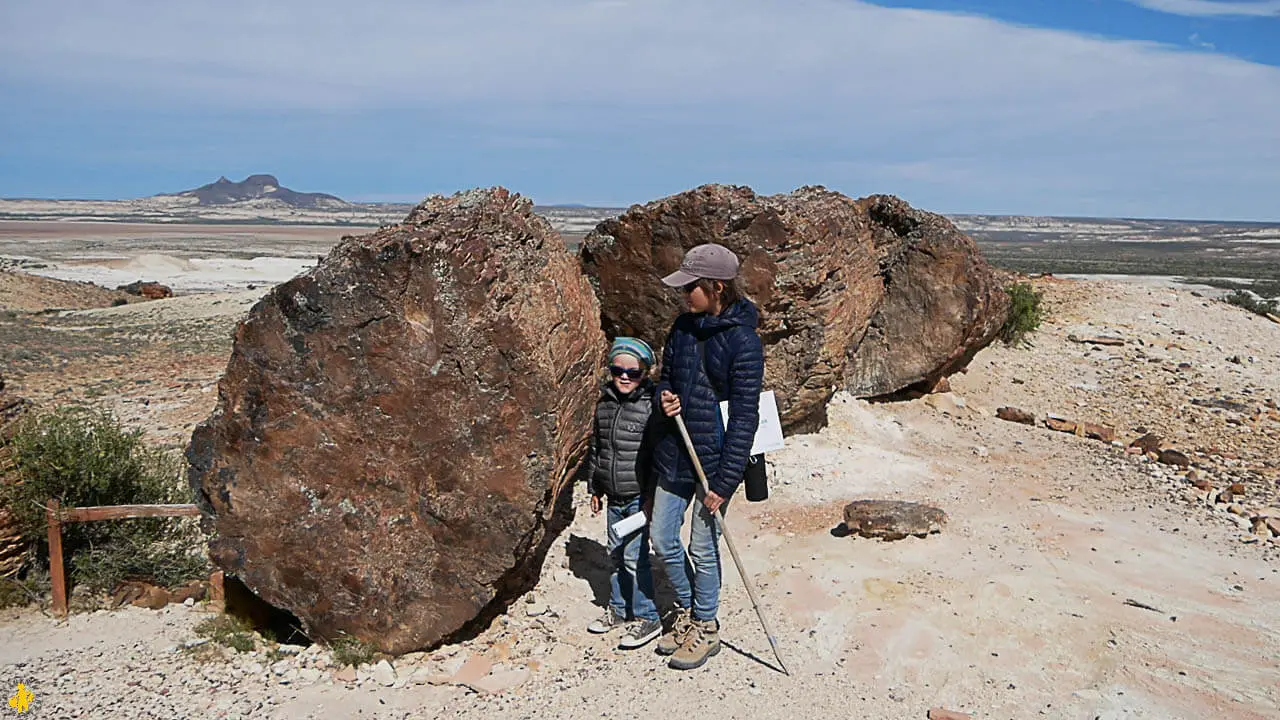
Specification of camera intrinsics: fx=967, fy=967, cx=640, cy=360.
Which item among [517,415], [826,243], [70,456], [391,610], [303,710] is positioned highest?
[826,243]

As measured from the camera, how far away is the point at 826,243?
343 inches

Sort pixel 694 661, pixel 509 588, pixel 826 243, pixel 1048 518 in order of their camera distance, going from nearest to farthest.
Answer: pixel 694 661
pixel 509 588
pixel 1048 518
pixel 826 243

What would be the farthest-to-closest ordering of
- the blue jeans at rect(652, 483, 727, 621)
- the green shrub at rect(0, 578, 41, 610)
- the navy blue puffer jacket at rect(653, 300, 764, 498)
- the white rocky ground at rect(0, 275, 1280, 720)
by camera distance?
the green shrub at rect(0, 578, 41, 610) < the blue jeans at rect(652, 483, 727, 621) < the white rocky ground at rect(0, 275, 1280, 720) < the navy blue puffer jacket at rect(653, 300, 764, 498)

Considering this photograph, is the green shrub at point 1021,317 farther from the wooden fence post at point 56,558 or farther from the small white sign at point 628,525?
the wooden fence post at point 56,558

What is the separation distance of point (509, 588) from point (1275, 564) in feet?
17.7

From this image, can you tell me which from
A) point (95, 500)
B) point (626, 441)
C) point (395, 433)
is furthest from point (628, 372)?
point (95, 500)

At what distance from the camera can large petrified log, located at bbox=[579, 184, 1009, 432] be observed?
802 cm

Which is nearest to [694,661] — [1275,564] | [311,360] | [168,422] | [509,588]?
Result: [509,588]

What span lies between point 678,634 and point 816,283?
13.8 ft

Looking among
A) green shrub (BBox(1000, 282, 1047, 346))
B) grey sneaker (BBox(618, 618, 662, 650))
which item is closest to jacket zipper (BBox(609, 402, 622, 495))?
grey sneaker (BBox(618, 618, 662, 650))

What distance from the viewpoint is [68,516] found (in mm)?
5543

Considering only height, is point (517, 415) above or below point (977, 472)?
above

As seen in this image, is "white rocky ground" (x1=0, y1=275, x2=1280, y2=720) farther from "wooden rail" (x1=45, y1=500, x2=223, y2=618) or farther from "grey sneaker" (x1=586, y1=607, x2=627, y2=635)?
"wooden rail" (x1=45, y1=500, x2=223, y2=618)

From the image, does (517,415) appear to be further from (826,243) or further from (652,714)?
(826,243)
